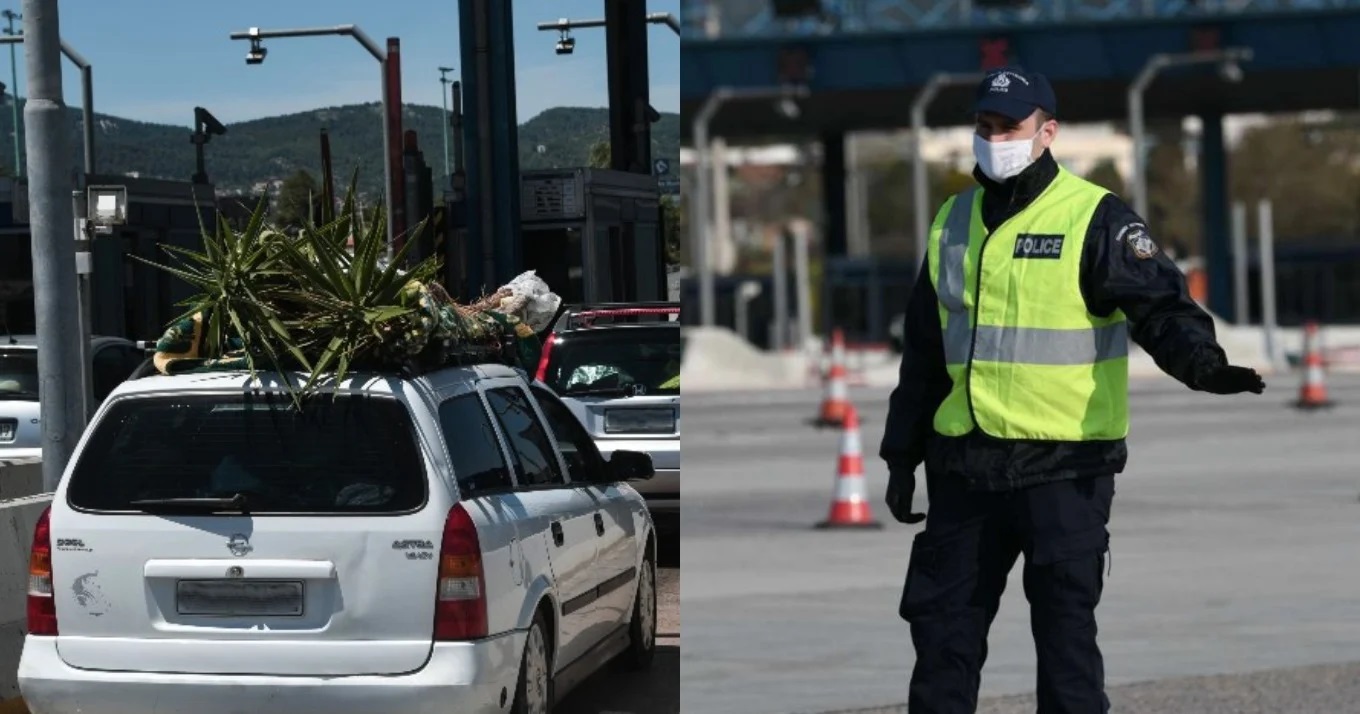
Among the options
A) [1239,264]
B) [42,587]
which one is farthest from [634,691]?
[1239,264]

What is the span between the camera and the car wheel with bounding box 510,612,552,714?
7207 mm

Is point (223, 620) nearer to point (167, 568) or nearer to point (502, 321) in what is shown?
point (167, 568)

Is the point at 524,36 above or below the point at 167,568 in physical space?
above

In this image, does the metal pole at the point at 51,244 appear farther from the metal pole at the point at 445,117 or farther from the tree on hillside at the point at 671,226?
the tree on hillside at the point at 671,226

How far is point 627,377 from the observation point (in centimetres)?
1139

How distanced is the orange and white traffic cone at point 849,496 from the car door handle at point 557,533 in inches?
292

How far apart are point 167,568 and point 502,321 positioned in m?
1.73

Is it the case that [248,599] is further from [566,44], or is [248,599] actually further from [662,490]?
[662,490]

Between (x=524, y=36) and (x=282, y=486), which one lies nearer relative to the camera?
(x=282, y=486)

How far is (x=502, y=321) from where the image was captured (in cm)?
825

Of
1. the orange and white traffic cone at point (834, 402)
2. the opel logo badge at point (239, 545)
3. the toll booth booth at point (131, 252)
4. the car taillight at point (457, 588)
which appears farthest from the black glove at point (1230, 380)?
the orange and white traffic cone at point (834, 402)

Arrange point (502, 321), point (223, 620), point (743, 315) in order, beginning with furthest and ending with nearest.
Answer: point (743, 315)
point (502, 321)
point (223, 620)

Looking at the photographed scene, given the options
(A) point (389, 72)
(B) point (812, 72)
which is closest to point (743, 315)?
(B) point (812, 72)

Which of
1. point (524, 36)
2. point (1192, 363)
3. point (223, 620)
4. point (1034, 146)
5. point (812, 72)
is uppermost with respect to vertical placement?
point (812, 72)
